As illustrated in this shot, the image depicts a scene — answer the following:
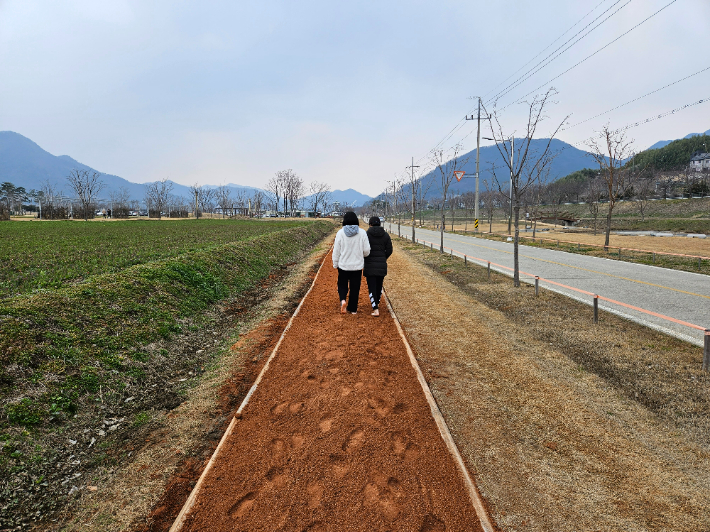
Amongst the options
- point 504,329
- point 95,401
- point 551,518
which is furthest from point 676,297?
point 95,401

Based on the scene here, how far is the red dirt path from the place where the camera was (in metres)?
2.77

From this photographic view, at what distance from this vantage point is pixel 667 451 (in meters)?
3.63

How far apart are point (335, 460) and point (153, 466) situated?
66.5 inches

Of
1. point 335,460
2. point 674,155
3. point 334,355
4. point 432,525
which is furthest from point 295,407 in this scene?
point 674,155

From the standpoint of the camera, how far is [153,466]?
353cm

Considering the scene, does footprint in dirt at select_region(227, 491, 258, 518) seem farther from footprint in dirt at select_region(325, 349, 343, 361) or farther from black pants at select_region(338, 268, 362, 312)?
black pants at select_region(338, 268, 362, 312)

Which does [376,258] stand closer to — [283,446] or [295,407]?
[295,407]

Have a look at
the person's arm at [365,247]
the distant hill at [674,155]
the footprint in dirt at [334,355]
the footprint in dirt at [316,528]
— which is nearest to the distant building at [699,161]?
the distant hill at [674,155]

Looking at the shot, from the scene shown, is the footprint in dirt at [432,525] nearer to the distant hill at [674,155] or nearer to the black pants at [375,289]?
the black pants at [375,289]

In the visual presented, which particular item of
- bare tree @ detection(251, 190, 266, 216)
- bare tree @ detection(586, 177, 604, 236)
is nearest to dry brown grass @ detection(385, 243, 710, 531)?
bare tree @ detection(586, 177, 604, 236)

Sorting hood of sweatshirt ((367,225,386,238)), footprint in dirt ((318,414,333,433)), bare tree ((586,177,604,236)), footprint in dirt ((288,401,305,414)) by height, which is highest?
bare tree ((586,177,604,236))

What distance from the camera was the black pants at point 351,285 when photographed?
7.73m

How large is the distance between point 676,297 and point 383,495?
10603 millimetres

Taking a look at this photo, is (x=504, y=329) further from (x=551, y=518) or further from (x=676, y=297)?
(x=676, y=297)
